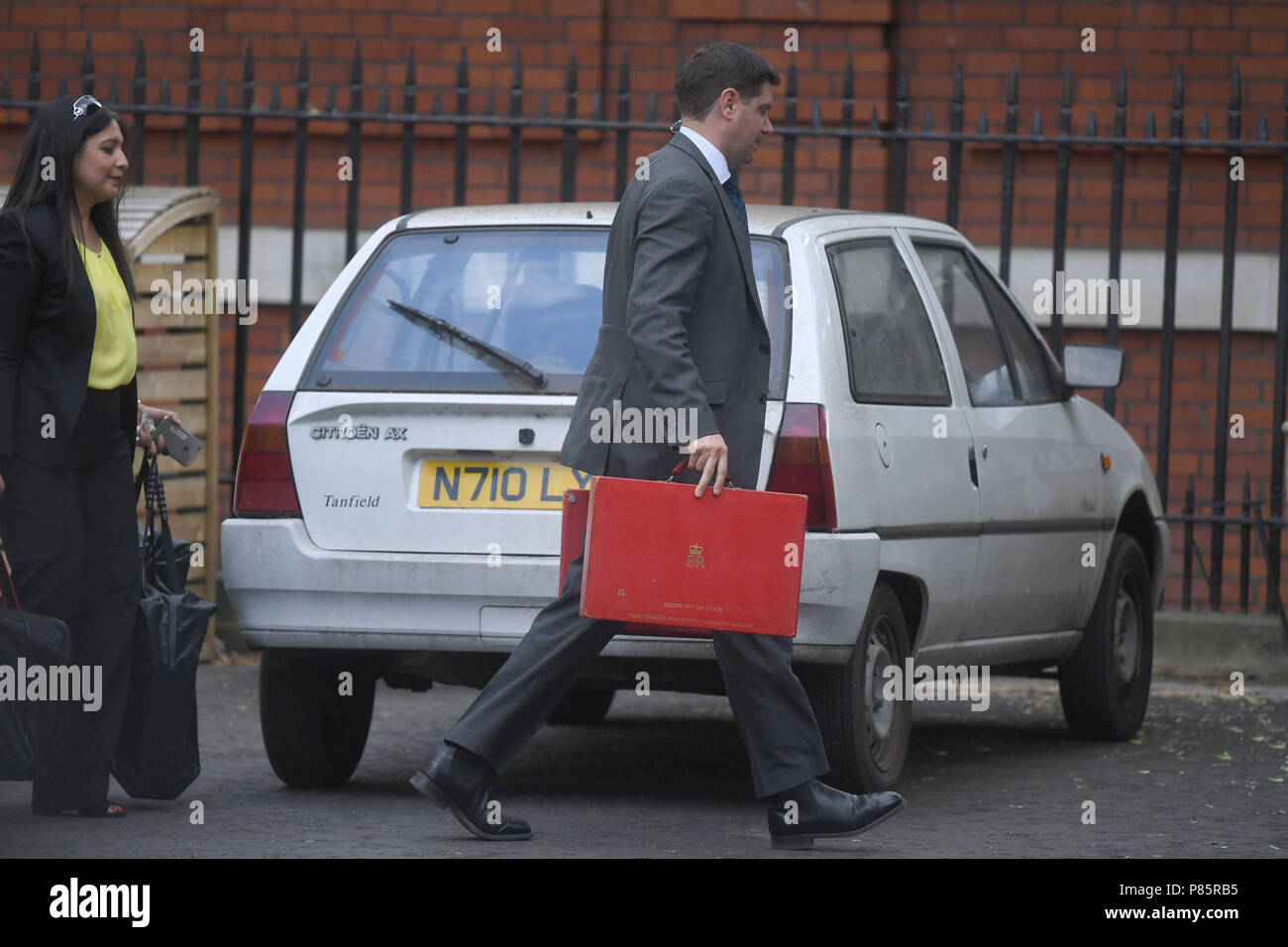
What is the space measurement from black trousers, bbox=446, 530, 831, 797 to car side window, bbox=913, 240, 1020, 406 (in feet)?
5.96

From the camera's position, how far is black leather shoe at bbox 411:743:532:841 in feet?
17.5

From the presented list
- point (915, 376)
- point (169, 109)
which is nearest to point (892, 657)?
point (915, 376)

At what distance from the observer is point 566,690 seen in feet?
17.5

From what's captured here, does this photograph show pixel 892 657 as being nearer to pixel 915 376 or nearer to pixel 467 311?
pixel 915 376

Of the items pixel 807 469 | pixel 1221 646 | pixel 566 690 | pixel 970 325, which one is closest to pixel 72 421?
pixel 566 690

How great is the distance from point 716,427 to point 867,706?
1.23m

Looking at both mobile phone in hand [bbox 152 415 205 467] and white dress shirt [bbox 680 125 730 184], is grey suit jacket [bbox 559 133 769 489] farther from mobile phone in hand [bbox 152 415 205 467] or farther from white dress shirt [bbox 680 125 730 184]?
mobile phone in hand [bbox 152 415 205 467]

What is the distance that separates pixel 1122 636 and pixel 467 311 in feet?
9.74

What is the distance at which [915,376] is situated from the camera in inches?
257

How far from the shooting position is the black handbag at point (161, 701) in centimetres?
606

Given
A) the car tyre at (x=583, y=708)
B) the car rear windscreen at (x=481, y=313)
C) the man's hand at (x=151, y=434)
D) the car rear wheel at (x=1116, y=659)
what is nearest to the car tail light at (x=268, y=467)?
the car rear windscreen at (x=481, y=313)

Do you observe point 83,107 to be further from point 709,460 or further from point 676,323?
point 709,460

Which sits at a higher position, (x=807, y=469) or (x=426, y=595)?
(x=807, y=469)

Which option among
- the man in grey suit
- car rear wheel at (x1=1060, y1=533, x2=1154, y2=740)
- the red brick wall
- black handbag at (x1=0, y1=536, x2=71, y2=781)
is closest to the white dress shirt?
the man in grey suit
